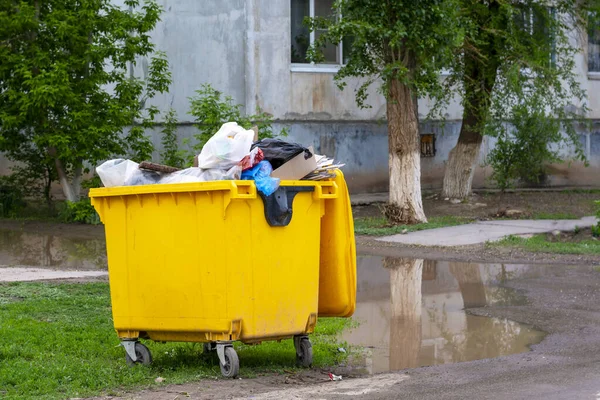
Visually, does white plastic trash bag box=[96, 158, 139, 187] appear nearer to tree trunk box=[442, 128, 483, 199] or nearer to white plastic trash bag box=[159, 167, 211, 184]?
white plastic trash bag box=[159, 167, 211, 184]

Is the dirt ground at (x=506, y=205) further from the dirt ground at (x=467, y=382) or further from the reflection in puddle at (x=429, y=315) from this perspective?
the dirt ground at (x=467, y=382)

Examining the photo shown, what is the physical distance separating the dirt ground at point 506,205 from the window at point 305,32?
10.5 feet

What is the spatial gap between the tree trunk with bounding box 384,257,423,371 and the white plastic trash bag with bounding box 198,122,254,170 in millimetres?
1860

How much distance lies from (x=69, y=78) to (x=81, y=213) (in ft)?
7.18

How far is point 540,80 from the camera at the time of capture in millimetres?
16203

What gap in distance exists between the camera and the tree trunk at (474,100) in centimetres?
1619

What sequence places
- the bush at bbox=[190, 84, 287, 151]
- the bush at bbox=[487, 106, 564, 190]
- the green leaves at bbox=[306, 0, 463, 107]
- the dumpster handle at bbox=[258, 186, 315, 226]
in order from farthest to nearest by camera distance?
the bush at bbox=[487, 106, 564, 190] < the bush at bbox=[190, 84, 287, 151] < the green leaves at bbox=[306, 0, 463, 107] < the dumpster handle at bbox=[258, 186, 315, 226]

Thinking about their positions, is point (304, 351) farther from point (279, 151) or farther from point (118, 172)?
point (118, 172)

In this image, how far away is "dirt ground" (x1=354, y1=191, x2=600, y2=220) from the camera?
16672 mm

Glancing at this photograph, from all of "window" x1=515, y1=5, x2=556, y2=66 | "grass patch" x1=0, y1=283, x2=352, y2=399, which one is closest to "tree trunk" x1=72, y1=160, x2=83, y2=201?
"grass patch" x1=0, y1=283, x2=352, y2=399

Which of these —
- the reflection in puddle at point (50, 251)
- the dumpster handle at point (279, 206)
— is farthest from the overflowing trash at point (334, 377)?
the reflection in puddle at point (50, 251)

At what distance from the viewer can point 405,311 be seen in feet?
28.7

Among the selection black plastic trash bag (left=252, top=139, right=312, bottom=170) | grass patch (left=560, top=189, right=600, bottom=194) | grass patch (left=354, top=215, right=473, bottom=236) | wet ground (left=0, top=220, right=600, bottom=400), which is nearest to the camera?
wet ground (left=0, top=220, right=600, bottom=400)

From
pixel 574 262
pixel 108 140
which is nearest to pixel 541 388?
pixel 574 262
